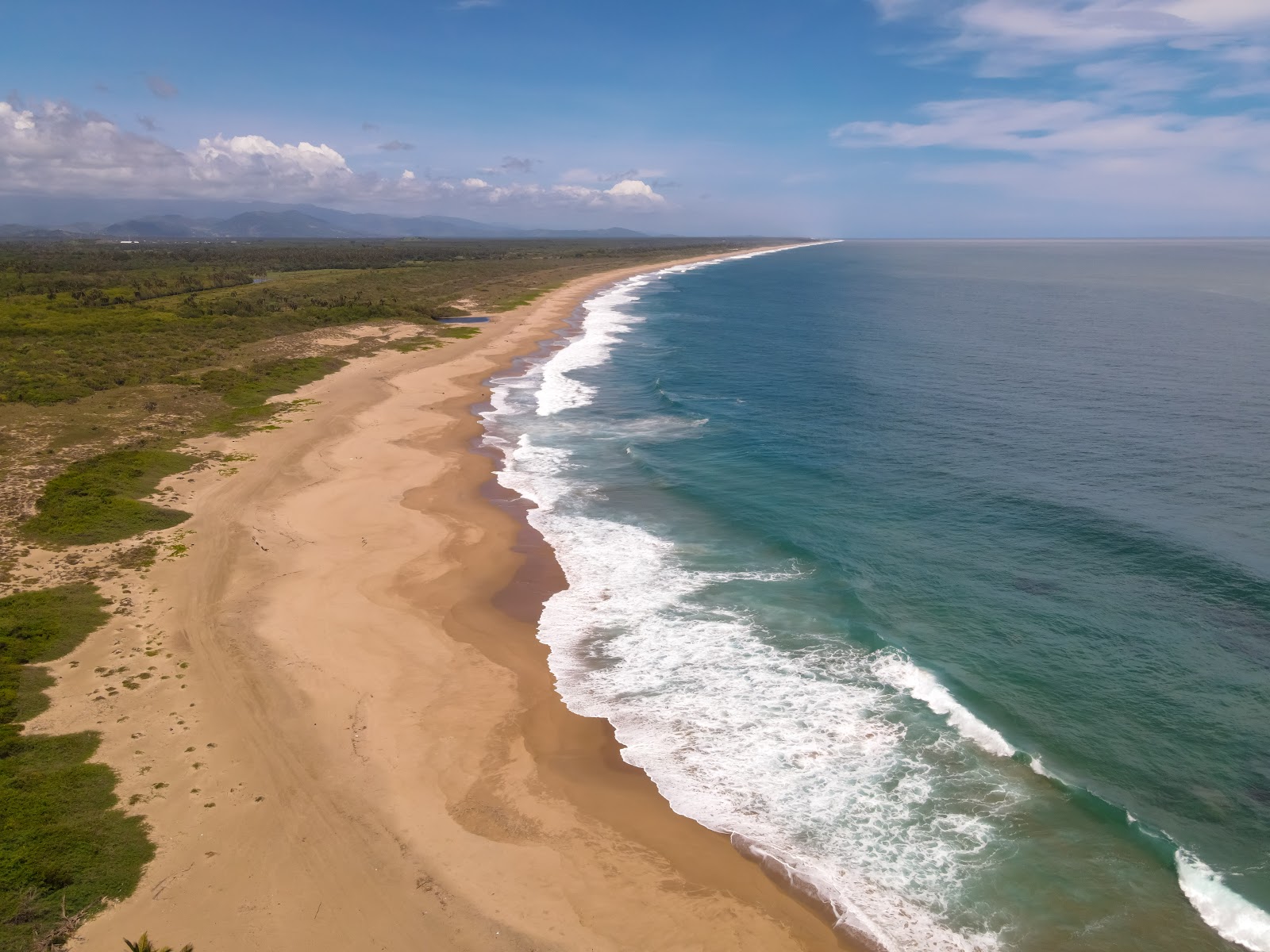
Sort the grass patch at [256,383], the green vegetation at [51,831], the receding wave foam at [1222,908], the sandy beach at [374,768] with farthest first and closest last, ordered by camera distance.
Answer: the grass patch at [256,383], the sandy beach at [374,768], the receding wave foam at [1222,908], the green vegetation at [51,831]

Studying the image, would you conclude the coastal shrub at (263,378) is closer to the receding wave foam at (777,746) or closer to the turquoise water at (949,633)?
the turquoise water at (949,633)

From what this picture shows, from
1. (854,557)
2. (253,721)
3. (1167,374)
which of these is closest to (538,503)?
(854,557)

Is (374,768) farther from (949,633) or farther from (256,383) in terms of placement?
(256,383)

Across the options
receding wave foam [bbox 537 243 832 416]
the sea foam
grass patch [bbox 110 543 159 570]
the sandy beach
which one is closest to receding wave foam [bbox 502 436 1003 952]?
the sea foam

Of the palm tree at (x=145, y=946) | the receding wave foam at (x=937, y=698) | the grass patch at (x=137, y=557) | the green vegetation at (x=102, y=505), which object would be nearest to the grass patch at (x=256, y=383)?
the green vegetation at (x=102, y=505)

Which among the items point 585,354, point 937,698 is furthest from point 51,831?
point 585,354

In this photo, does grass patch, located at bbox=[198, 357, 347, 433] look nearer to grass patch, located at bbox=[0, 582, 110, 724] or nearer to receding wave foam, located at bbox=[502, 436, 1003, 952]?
grass patch, located at bbox=[0, 582, 110, 724]

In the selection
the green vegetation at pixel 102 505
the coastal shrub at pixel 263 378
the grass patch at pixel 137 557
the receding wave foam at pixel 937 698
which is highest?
the coastal shrub at pixel 263 378
